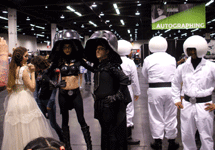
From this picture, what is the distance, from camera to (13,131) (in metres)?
2.84

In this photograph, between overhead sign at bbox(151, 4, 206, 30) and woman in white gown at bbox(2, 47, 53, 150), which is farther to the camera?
overhead sign at bbox(151, 4, 206, 30)

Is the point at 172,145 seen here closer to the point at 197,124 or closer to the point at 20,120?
the point at 197,124

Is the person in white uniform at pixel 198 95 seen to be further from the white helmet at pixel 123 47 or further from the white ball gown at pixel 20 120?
the white ball gown at pixel 20 120

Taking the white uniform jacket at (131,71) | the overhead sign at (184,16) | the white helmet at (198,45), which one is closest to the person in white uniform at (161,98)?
the white uniform jacket at (131,71)

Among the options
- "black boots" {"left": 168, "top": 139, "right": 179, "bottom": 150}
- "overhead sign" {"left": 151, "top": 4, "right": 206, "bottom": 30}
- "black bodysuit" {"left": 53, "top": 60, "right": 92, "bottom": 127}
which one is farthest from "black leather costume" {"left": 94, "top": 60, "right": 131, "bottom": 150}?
"overhead sign" {"left": 151, "top": 4, "right": 206, "bottom": 30}

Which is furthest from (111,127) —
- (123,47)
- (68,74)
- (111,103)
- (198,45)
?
(123,47)

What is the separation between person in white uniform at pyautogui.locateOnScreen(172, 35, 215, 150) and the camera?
8.84 feet

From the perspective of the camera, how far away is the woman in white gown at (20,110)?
284 cm

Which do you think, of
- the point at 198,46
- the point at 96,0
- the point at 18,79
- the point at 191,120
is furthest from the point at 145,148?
the point at 96,0

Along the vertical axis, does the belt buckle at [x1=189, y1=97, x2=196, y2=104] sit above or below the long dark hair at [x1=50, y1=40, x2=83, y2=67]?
below

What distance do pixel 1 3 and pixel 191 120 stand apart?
1469 cm

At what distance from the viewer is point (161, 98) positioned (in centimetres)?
360

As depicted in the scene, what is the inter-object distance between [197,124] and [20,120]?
2.36 meters

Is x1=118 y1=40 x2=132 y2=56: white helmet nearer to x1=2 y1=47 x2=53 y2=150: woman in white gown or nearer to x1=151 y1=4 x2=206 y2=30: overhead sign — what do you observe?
x1=2 y1=47 x2=53 y2=150: woman in white gown
